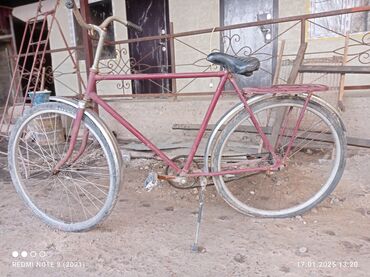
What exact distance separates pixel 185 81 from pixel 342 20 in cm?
246

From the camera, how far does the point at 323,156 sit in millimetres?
2596

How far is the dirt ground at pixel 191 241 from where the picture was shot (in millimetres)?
1385

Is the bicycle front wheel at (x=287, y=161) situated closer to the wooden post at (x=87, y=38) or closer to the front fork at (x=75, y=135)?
the front fork at (x=75, y=135)

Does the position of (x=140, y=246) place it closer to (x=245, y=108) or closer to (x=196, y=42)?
(x=245, y=108)

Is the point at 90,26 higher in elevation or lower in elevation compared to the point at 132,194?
higher

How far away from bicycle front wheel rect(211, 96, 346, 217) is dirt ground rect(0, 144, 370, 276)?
0.13m

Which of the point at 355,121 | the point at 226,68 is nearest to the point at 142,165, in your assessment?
the point at 226,68

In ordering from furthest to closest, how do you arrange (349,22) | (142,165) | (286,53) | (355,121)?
(286,53) → (349,22) → (142,165) → (355,121)

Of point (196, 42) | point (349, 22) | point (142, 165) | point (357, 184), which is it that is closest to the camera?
point (357, 184)

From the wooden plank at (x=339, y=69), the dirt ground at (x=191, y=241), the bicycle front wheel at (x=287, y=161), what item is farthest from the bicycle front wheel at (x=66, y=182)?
the wooden plank at (x=339, y=69)

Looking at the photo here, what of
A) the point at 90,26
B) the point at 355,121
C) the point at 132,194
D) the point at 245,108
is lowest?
the point at 132,194

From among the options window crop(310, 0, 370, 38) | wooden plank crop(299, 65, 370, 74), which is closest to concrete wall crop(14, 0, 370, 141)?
window crop(310, 0, 370, 38)

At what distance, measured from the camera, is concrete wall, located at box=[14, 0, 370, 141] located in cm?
258

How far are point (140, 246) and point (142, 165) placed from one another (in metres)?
1.30
